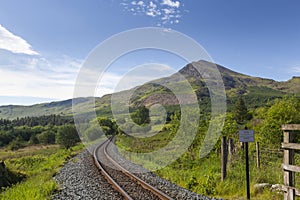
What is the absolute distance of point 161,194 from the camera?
743cm

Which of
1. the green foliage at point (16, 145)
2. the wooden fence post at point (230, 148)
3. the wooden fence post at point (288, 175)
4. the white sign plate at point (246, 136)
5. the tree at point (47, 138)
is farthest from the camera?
the tree at point (47, 138)

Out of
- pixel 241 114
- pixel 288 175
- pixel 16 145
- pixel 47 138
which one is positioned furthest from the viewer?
pixel 47 138

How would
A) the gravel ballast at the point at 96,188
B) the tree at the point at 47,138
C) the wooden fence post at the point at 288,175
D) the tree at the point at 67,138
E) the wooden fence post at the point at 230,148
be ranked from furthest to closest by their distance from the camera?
the tree at the point at 47,138 < the tree at the point at 67,138 < the wooden fence post at the point at 230,148 < the gravel ballast at the point at 96,188 < the wooden fence post at the point at 288,175

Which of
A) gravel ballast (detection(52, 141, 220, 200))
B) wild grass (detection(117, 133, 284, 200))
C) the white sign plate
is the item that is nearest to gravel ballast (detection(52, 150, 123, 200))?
gravel ballast (detection(52, 141, 220, 200))

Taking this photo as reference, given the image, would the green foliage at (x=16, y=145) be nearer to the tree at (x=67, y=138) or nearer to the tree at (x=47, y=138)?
the tree at (x=47, y=138)

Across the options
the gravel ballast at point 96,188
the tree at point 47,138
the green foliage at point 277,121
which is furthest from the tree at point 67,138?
the tree at point 47,138

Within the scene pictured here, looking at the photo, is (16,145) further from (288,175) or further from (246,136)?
(288,175)

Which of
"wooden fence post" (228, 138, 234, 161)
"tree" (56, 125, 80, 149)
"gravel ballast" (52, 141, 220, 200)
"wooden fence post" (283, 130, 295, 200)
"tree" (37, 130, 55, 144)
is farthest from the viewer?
"tree" (37, 130, 55, 144)

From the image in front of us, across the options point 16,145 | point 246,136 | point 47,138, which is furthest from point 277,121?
point 16,145

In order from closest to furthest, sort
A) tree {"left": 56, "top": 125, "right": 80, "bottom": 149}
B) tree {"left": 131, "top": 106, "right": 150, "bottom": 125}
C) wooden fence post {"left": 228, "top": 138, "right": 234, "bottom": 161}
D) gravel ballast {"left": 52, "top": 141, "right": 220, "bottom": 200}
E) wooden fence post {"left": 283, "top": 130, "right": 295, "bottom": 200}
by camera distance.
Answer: wooden fence post {"left": 283, "top": 130, "right": 295, "bottom": 200} → gravel ballast {"left": 52, "top": 141, "right": 220, "bottom": 200} → wooden fence post {"left": 228, "top": 138, "right": 234, "bottom": 161} → tree {"left": 131, "top": 106, "right": 150, "bottom": 125} → tree {"left": 56, "top": 125, "right": 80, "bottom": 149}

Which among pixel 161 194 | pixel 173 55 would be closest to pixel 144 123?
pixel 173 55

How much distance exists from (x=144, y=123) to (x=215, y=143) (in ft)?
30.0

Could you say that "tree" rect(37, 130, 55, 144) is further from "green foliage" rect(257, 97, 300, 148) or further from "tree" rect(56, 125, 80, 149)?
"green foliage" rect(257, 97, 300, 148)

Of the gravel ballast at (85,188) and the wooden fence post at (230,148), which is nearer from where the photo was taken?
the gravel ballast at (85,188)
